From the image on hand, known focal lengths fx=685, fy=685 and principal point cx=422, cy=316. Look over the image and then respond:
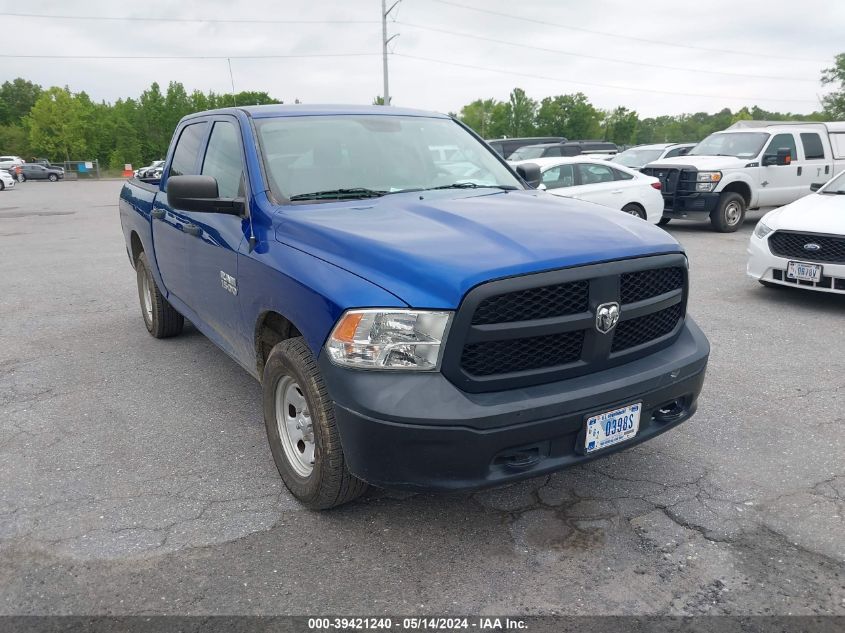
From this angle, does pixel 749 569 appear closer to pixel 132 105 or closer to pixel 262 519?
pixel 262 519

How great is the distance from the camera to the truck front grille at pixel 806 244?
262 inches

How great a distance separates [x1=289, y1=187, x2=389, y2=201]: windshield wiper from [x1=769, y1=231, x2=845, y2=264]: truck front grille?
16.7ft

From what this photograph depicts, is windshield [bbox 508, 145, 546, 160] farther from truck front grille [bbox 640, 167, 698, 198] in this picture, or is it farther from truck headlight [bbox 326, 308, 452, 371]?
truck headlight [bbox 326, 308, 452, 371]

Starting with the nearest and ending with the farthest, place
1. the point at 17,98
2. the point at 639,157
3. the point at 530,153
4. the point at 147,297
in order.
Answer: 1. the point at 147,297
2. the point at 530,153
3. the point at 639,157
4. the point at 17,98

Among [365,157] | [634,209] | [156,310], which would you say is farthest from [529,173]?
[634,209]

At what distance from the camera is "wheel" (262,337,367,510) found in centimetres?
290

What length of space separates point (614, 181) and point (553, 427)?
9.82 m

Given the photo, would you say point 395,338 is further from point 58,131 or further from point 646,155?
point 58,131

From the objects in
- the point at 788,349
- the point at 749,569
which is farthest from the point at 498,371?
the point at 788,349

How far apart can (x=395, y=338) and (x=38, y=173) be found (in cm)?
6769

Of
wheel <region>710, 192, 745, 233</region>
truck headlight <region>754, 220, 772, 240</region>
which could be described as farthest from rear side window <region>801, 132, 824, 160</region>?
truck headlight <region>754, 220, 772, 240</region>

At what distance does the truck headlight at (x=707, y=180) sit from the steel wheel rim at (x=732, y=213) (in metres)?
0.62

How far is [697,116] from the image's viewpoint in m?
130

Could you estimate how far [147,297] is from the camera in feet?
20.8
